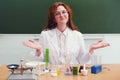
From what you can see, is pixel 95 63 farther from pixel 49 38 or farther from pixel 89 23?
pixel 89 23

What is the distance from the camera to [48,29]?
292 cm

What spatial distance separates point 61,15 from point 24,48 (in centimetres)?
119

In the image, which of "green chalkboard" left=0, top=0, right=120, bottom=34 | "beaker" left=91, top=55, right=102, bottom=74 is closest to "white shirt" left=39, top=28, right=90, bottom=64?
"beaker" left=91, top=55, right=102, bottom=74

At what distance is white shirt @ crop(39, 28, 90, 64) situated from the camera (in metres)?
2.70

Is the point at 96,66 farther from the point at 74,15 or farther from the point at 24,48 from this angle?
the point at 24,48

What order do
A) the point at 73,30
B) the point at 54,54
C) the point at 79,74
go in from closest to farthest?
the point at 79,74
the point at 54,54
the point at 73,30

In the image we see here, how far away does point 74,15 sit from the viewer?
3551 millimetres

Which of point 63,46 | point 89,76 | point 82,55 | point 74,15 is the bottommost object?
point 89,76

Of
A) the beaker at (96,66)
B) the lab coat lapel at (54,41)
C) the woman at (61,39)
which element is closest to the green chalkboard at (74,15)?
the woman at (61,39)

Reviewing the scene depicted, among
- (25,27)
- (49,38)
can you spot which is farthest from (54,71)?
(25,27)

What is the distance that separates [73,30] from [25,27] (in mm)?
987

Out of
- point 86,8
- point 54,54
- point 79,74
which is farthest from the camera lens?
point 86,8

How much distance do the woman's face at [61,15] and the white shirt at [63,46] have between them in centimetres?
15

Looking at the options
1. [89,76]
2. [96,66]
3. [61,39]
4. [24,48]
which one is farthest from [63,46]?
[24,48]
